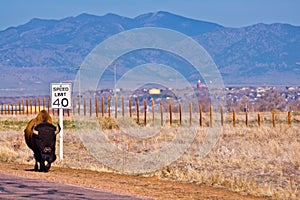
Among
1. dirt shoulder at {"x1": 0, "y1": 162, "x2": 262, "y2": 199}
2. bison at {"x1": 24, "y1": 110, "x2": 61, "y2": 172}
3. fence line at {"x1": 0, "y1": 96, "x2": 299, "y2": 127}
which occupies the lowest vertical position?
dirt shoulder at {"x1": 0, "y1": 162, "x2": 262, "y2": 199}

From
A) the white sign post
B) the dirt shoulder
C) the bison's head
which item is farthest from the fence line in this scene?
the bison's head

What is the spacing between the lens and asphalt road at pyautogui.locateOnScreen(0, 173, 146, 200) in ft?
52.1

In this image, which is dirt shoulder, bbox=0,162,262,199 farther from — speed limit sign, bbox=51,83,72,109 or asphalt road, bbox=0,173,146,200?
speed limit sign, bbox=51,83,72,109

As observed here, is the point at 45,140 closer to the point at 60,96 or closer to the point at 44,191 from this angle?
the point at 60,96

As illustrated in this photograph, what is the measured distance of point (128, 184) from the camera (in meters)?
19.6

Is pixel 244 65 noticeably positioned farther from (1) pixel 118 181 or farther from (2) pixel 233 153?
(1) pixel 118 181

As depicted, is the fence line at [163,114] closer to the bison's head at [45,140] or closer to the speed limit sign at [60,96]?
the speed limit sign at [60,96]

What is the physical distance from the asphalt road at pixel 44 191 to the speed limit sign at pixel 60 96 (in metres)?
5.95

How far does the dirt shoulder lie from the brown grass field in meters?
0.08

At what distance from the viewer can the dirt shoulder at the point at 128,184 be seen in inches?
698

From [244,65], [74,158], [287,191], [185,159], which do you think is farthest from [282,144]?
[244,65]

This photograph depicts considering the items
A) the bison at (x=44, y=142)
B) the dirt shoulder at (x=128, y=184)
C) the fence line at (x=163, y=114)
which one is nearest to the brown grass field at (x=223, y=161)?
the dirt shoulder at (x=128, y=184)

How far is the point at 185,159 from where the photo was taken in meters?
29.0

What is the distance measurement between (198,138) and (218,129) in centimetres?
565
